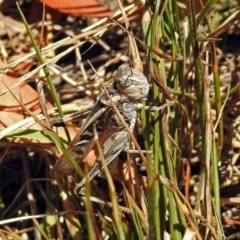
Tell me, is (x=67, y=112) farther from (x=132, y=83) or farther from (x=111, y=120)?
(x=132, y=83)

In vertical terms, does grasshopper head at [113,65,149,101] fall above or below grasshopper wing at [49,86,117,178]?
above

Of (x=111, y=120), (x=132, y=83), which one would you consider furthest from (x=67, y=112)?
(x=132, y=83)

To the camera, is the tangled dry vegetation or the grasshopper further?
the tangled dry vegetation

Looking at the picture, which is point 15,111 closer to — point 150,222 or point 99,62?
point 99,62

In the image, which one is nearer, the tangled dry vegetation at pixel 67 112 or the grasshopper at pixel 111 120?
the grasshopper at pixel 111 120

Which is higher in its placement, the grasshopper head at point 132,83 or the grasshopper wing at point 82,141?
the grasshopper head at point 132,83
